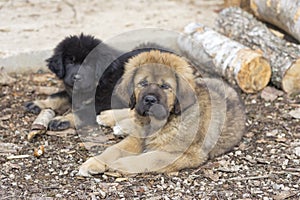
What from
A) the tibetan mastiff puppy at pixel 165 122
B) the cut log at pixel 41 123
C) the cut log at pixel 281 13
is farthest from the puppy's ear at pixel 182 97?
the cut log at pixel 281 13

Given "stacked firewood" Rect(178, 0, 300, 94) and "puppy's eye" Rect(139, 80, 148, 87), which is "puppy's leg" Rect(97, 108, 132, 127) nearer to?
"puppy's eye" Rect(139, 80, 148, 87)

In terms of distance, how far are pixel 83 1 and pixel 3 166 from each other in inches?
198

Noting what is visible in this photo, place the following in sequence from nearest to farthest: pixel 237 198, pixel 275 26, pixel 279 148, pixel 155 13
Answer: pixel 237 198 → pixel 279 148 → pixel 275 26 → pixel 155 13

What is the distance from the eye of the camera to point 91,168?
4.76 meters

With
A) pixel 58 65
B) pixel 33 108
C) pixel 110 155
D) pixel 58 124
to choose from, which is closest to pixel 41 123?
pixel 58 124

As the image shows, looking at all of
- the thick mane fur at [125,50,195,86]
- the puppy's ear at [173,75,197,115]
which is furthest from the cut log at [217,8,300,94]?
the puppy's ear at [173,75,197,115]

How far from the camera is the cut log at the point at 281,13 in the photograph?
6.88 metres

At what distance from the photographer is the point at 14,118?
596cm

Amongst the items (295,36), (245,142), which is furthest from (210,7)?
(245,142)

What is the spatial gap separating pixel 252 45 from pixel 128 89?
252 centimetres

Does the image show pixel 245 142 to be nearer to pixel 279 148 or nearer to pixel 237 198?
pixel 279 148

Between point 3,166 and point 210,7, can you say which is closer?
point 3,166

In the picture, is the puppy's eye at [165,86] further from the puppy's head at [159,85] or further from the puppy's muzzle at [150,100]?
the puppy's muzzle at [150,100]

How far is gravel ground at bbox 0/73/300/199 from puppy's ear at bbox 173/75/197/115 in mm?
540
